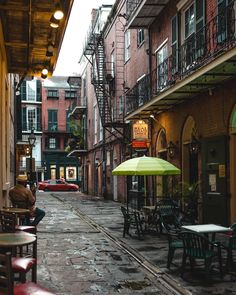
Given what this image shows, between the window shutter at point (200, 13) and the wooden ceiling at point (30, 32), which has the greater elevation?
the window shutter at point (200, 13)

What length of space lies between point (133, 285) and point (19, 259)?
7.31 ft

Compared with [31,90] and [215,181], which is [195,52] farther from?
[31,90]

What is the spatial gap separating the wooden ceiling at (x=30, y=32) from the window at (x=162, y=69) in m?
6.27

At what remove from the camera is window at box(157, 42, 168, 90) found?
1874cm

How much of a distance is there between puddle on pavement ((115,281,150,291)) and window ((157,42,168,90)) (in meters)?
11.4

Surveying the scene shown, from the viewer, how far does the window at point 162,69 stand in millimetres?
18737

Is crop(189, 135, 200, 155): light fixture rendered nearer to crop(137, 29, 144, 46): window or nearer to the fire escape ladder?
crop(137, 29, 144, 46): window

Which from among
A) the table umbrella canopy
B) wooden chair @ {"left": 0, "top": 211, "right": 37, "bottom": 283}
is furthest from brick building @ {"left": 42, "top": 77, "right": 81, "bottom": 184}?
wooden chair @ {"left": 0, "top": 211, "right": 37, "bottom": 283}

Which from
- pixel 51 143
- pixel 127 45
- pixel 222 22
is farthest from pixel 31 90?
pixel 222 22

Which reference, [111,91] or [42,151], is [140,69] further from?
[42,151]

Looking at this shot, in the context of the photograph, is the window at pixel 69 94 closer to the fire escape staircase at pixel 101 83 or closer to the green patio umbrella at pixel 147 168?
the fire escape staircase at pixel 101 83

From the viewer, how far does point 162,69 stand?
19.5 metres

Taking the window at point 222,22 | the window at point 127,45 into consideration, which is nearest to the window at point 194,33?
the window at point 222,22

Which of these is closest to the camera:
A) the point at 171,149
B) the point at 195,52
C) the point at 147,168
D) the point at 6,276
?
the point at 6,276
